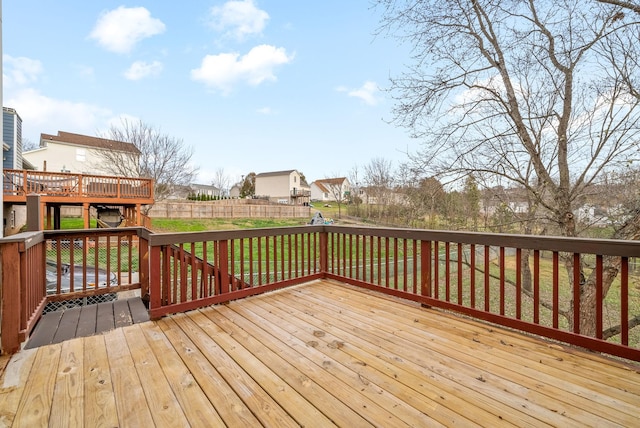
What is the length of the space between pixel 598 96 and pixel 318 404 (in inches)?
242

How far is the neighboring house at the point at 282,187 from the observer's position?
3684 cm

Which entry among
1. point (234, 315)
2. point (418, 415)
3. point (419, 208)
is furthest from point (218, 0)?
point (418, 415)

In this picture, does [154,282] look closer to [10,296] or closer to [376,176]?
[10,296]

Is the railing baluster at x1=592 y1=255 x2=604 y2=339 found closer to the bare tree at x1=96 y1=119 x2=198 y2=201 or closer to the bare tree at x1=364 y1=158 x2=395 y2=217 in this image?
the bare tree at x1=364 y1=158 x2=395 y2=217

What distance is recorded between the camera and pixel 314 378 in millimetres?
1814

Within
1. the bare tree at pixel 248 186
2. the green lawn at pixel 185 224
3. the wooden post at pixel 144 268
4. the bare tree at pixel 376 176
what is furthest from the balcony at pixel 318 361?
the bare tree at pixel 248 186

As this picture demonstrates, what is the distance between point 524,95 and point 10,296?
713 cm

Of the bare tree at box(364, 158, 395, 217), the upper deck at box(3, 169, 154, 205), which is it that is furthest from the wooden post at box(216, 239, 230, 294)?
the bare tree at box(364, 158, 395, 217)

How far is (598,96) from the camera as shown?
15.3ft

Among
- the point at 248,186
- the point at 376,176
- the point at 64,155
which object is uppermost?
the point at 64,155

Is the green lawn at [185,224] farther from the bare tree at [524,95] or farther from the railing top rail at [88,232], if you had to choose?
the railing top rail at [88,232]

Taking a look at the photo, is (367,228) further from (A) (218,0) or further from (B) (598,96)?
(A) (218,0)

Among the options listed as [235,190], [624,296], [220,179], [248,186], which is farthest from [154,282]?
[235,190]

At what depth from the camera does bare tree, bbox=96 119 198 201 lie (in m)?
16.1
